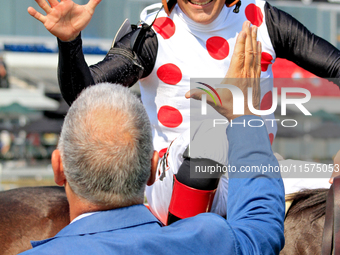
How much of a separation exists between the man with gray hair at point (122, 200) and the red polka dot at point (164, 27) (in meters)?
0.94

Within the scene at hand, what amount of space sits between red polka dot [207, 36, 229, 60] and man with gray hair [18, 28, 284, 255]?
0.94 metres

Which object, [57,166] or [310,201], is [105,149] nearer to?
[57,166]

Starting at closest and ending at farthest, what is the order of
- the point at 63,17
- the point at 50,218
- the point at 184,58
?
1. the point at 63,17
2. the point at 184,58
3. the point at 50,218

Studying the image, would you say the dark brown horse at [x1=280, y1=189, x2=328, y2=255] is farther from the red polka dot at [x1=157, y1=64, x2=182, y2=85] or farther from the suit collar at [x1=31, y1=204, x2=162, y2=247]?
the suit collar at [x1=31, y1=204, x2=162, y2=247]

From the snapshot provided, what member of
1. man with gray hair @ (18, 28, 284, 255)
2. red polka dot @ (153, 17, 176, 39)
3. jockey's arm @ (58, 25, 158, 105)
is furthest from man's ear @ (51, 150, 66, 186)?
red polka dot @ (153, 17, 176, 39)

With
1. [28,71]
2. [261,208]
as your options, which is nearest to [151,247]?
[261,208]

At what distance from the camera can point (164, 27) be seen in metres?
1.91

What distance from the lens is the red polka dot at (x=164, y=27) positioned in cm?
189

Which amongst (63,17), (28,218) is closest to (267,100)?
(63,17)

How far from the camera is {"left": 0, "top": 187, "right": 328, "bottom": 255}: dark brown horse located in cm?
166

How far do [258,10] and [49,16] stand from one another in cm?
108

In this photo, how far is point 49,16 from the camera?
4.93ft

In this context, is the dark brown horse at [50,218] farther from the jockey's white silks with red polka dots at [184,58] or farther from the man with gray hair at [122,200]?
the man with gray hair at [122,200]

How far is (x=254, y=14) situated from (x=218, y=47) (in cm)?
28
